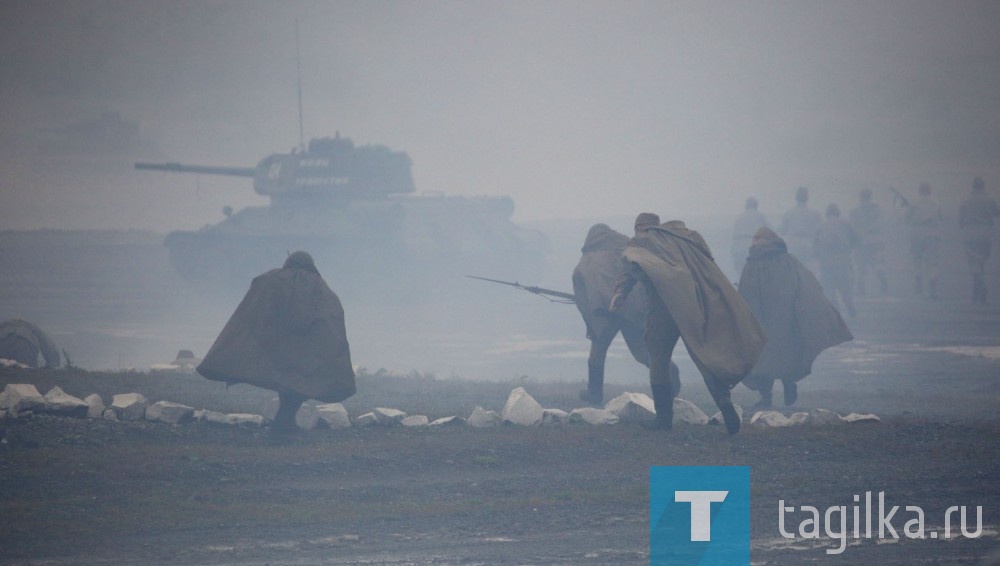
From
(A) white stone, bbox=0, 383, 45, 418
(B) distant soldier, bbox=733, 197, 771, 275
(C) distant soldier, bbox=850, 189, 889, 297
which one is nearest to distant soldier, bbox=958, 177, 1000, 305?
(C) distant soldier, bbox=850, 189, 889, 297

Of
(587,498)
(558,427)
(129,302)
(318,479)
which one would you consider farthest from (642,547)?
(129,302)

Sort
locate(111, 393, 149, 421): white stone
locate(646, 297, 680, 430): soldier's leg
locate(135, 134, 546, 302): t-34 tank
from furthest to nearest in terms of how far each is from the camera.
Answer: locate(135, 134, 546, 302): t-34 tank
locate(111, 393, 149, 421): white stone
locate(646, 297, 680, 430): soldier's leg

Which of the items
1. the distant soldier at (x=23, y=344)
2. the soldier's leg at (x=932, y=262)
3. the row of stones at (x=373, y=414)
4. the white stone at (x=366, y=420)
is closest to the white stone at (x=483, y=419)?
the row of stones at (x=373, y=414)

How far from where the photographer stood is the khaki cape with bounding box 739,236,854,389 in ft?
38.6

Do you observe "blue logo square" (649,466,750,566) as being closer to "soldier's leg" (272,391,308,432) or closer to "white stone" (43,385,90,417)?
"soldier's leg" (272,391,308,432)

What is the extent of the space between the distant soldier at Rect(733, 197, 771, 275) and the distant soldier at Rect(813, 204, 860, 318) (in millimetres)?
2396

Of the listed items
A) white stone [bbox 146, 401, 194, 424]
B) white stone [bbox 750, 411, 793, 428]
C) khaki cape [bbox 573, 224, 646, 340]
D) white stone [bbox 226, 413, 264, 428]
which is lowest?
white stone [bbox 750, 411, 793, 428]

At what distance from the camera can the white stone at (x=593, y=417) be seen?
32.3 ft

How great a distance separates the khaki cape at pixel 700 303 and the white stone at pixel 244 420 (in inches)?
137

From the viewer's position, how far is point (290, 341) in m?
9.22

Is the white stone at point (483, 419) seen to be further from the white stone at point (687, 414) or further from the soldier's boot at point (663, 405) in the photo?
the white stone at point (687, 414)

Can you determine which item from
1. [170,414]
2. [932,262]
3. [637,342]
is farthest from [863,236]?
[170,414]

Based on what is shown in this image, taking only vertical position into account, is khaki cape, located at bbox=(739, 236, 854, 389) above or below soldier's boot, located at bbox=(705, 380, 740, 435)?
above

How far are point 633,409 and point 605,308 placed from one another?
1391 mm
